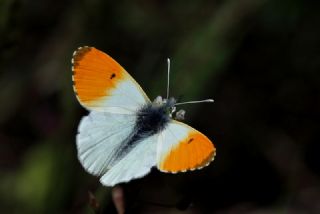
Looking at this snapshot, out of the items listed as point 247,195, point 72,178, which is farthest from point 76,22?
point 247,195

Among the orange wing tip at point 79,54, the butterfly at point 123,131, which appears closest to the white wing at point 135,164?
the butterfly at point 123,131

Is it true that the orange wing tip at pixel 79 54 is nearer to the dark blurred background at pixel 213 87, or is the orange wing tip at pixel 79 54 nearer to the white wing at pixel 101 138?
the white wing at pixel 101 138

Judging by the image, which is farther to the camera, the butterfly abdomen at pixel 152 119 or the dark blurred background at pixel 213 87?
the dark blurred background at pixel 213 87

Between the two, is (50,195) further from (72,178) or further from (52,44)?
(52,44)

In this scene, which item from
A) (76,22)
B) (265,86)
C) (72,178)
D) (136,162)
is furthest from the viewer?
(265,86)

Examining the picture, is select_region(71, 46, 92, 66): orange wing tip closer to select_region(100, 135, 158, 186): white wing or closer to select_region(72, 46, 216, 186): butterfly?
select_region(72, 46, 216, 186): butterfly

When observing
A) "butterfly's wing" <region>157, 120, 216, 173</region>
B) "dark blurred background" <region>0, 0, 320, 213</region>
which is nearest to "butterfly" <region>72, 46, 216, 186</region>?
"butterfly's wing" <region>157, 120, 216, 173</region>

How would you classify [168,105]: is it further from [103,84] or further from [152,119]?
[103,84]

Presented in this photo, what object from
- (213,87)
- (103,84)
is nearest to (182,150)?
(103,84)
